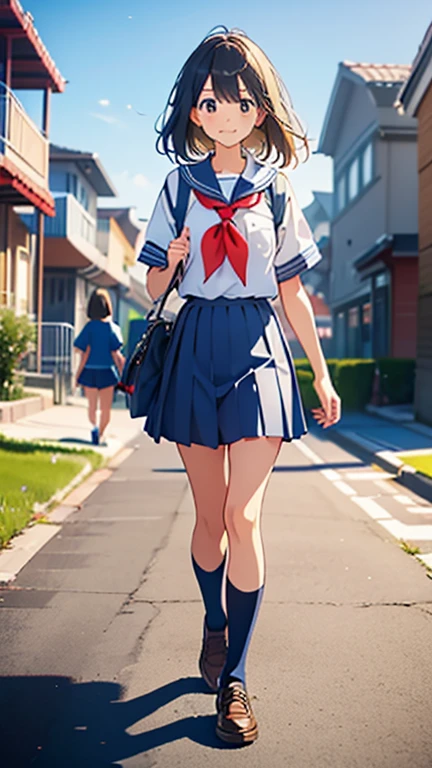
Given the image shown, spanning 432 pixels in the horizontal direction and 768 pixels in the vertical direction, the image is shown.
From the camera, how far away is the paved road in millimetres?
2795

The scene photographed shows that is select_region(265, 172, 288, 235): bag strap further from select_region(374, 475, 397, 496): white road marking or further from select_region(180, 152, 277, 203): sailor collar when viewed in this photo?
select_region(374, 475, 397, 496): white road marking

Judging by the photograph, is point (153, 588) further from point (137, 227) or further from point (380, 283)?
point (137, 227)

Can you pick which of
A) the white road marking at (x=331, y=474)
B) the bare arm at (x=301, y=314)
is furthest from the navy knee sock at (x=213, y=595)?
the white road marking at (x=331, y=474)

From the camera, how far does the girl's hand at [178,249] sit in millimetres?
3139

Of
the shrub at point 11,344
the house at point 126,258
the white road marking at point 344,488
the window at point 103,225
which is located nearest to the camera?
the white road marking at point 344,488

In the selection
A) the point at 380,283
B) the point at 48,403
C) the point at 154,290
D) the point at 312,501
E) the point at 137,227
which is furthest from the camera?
the point at 137,227

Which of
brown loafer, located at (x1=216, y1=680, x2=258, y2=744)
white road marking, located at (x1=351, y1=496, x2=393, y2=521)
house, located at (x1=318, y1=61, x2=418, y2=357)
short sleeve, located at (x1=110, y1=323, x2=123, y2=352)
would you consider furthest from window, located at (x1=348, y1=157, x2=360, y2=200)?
brown loafer, located at (x1=216, y1=680, x2=258, y2=744)

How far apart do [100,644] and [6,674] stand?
49cm

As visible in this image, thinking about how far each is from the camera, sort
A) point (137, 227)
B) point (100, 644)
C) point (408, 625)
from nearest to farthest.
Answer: point (100, 644) → point (408, 625) → point (137, 227)

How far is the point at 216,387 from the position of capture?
307 cm

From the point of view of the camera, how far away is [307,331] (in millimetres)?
3375

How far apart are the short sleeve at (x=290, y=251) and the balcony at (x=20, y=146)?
47.1 ft

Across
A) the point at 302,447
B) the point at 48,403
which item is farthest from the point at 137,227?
the point at 302,447

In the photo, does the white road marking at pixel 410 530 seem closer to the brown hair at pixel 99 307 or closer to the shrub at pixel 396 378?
the brown hair at pixel 99 307
